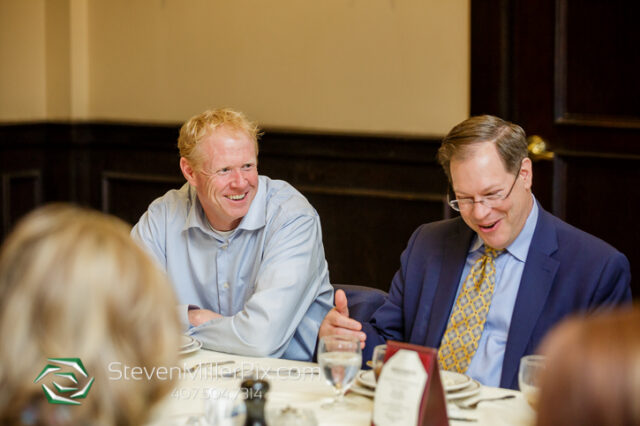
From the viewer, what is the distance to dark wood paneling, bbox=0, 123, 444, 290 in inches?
177

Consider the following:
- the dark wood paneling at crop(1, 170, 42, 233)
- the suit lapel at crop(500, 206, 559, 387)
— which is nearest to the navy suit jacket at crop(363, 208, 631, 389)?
the suit lapel at crop(500, 206, 559, 387)

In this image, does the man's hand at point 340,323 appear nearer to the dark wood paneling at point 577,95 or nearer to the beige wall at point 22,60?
the dark wood paneling at point 577,95

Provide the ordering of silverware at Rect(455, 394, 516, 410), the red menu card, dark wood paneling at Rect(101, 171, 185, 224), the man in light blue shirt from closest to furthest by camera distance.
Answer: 1. the red menu card
2. silverware at Rect(455, 394, 516, 410)
3. the man in light blue shirt
4. dark wood paneling at Rect(101, 171, 185, 224)

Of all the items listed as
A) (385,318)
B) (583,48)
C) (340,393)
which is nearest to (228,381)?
(340,393)

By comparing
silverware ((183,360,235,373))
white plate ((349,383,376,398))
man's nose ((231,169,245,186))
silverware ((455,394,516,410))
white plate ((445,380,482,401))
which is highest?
man's nose ((231,169,245,186))

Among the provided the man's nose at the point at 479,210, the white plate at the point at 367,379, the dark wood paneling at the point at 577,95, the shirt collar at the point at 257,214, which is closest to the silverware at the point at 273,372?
the white plate at the point at 367,379

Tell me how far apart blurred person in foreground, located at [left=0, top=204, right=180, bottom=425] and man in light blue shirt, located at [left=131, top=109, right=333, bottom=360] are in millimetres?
1698

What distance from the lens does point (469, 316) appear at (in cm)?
265

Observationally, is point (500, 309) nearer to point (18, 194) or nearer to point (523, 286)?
point (523, 286)

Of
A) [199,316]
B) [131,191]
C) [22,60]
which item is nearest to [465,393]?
[199,316]

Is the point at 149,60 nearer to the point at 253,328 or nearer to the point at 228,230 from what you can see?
the point at 228,230

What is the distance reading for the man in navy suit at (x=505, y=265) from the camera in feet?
8.23

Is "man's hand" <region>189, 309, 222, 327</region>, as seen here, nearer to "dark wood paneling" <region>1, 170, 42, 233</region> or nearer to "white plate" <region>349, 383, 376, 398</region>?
"white plate" <region>349, 383, 376, 398</region>

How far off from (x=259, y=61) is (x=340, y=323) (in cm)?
262
